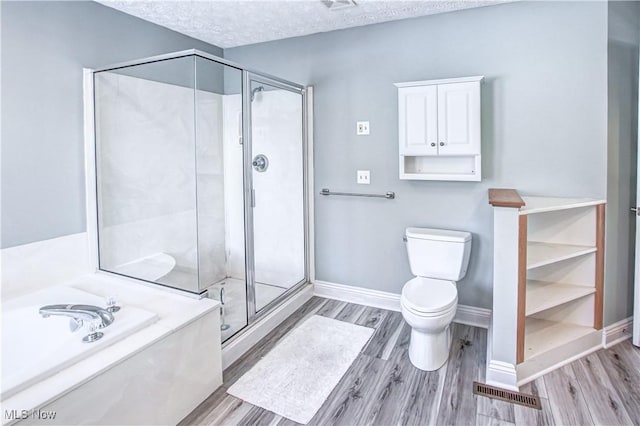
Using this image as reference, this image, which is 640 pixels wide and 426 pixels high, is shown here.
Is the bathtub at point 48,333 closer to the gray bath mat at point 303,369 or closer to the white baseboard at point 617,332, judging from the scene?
the gray bath mat at point 303,369

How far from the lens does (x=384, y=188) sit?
2967 millimetres

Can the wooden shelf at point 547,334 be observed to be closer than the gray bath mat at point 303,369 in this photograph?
No

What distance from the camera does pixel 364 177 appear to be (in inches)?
119

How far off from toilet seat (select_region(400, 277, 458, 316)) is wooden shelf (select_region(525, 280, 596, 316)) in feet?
1.43

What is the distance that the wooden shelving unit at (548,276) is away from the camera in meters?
1.97

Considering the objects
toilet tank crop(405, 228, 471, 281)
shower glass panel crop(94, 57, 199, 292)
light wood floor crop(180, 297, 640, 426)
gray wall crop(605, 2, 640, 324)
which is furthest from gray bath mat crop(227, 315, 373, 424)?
gray wall crop(605, 2, 640, 324)

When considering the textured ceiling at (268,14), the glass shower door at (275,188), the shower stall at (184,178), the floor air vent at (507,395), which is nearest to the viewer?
the floor air vent at (507,395)

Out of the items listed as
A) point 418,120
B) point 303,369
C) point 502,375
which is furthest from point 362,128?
point 502,375

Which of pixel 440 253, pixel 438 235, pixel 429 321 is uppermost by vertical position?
pixel 438 235

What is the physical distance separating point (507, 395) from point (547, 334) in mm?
601

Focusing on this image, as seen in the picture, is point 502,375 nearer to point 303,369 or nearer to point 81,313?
point 303,369

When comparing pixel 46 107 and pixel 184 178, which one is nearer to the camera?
pixel 46 107

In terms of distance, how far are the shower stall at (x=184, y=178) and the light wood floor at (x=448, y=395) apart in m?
0.59

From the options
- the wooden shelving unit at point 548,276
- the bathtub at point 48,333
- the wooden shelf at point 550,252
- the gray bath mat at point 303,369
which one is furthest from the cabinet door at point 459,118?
the bathtub at point 48,333
